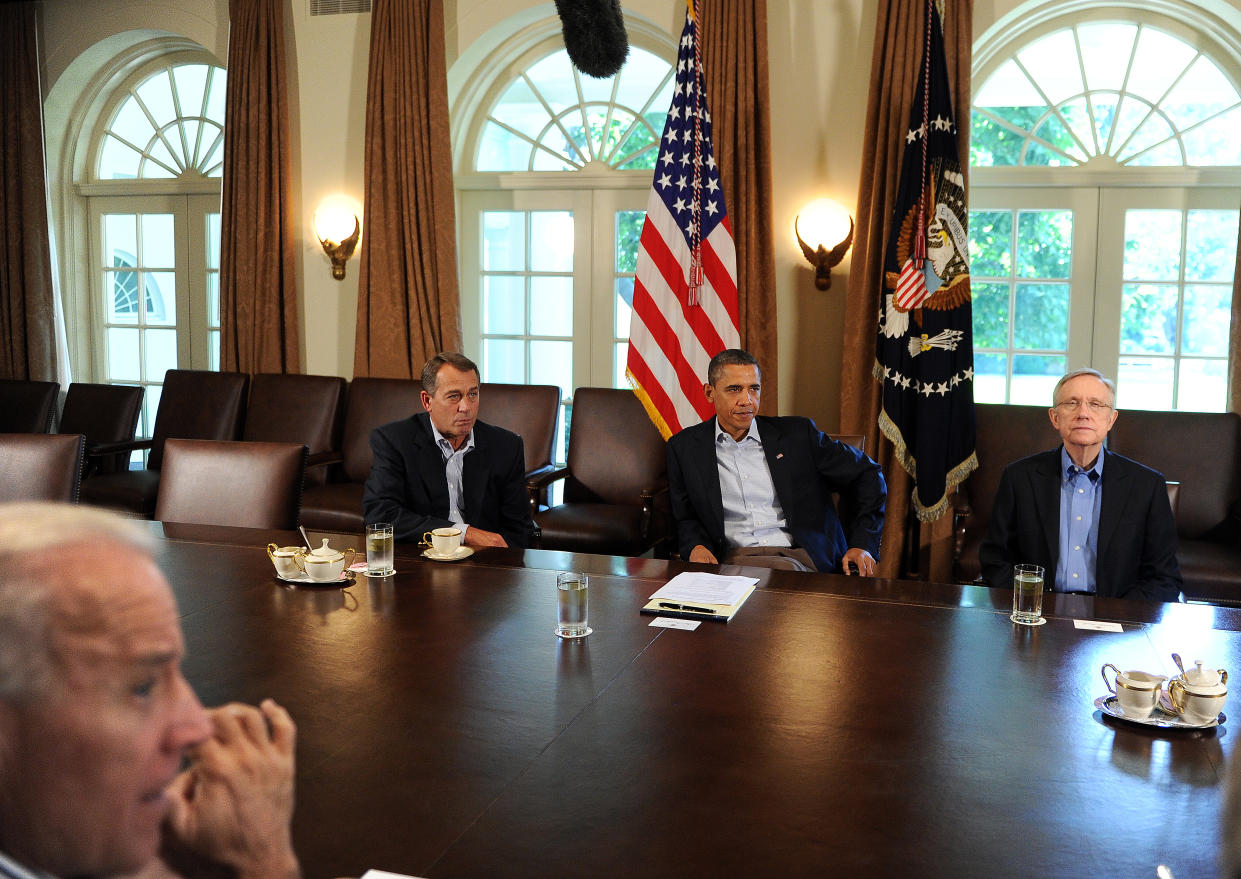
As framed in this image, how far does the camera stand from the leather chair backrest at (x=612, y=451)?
188 inches

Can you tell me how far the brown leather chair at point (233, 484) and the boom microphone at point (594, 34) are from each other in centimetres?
144

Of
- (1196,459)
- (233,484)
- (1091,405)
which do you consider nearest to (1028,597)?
(1091,405)

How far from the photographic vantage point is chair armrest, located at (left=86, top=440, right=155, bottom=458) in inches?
198

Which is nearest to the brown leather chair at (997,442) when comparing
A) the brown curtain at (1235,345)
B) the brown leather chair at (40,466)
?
the brown curtain at (1235,345)

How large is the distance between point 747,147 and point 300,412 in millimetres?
2580

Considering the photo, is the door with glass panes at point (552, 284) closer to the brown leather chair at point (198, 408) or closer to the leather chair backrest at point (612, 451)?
the leather chair backrest at point (612, 451)

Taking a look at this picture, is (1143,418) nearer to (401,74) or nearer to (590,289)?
(590,289)

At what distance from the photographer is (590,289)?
226 inches

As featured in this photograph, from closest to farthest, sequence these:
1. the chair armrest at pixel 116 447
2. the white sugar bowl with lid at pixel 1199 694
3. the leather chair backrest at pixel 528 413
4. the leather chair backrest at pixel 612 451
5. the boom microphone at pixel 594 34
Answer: the white sugar bowl with lid at pixel 1199 694 < the boom microphone at pixel 594 34 < the leather chair backrest at pixel 612 451 < the leather chair backrest at pixel 528 413 < the chair armrest at pixel 116 447

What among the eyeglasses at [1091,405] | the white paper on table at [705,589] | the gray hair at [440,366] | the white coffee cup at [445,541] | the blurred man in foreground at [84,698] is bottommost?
the white paper on table at [705,589]

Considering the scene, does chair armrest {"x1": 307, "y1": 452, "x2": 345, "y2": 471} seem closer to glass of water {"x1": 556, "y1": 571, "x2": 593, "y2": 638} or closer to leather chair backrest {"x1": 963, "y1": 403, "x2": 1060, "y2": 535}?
leather chair backrest {"x1": 963, "y1": 403, "x2": 1060, "y2": 535}

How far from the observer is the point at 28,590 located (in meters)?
0.70

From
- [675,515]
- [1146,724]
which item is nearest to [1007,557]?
[675,515]

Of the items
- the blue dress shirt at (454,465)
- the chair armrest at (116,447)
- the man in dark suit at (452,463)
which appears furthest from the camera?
the chair armrest at (116,447)
